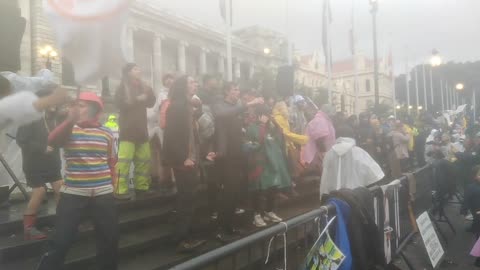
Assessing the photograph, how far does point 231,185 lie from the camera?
4.90 m

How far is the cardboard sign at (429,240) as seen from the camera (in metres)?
5.14

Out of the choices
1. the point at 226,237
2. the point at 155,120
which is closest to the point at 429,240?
the point at 226,237

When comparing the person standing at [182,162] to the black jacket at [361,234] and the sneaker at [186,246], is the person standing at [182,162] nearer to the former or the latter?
the sneaker at [186,246]

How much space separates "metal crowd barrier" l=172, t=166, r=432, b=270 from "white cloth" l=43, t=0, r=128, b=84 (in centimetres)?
107

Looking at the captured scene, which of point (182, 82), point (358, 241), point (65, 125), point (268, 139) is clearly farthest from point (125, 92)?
point (358, 241)

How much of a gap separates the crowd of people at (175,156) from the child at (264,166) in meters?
0.01

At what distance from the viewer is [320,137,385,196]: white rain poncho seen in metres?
5.45

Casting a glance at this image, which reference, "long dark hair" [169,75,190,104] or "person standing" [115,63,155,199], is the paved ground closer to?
"long dark hair" [169,75,190,104]

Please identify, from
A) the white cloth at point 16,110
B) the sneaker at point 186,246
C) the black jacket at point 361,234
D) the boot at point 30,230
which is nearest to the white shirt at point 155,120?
the sneaker at point 186,246

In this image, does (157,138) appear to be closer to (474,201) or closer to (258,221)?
(258,221)

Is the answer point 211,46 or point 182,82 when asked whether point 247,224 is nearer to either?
point 182,82

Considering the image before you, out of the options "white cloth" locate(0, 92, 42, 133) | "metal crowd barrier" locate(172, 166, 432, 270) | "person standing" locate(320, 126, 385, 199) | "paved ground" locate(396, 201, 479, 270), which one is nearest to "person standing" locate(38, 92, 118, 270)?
"white cloth" locate(0, 92, 42, 133)

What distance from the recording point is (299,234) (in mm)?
3293

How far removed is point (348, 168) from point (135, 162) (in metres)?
2.69
